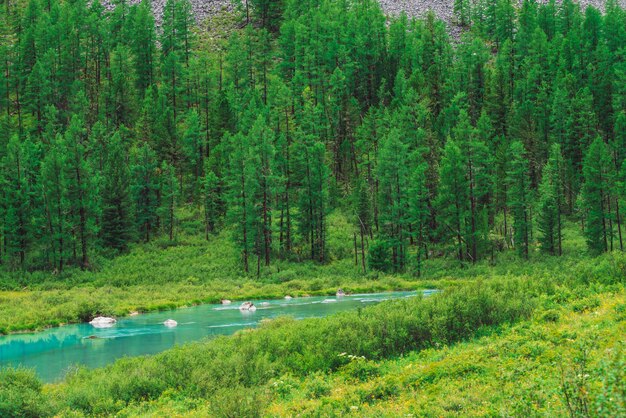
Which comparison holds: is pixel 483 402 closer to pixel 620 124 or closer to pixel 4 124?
pixel 620 124

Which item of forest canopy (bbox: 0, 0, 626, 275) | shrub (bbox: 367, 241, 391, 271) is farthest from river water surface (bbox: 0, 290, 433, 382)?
forest canopy (bbox: 0, 0, 626, 275)

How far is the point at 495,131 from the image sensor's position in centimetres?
8569

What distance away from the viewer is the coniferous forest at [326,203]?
63.8 ft

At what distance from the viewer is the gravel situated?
134m

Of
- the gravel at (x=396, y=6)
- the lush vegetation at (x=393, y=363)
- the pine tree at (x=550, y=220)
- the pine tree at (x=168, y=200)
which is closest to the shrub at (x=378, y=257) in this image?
the pine tree at (x=550, y=220)

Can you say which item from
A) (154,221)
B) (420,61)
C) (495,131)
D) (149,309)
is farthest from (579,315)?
(420,61)

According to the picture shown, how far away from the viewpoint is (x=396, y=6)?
144 meters

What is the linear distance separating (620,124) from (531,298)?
59728 mm

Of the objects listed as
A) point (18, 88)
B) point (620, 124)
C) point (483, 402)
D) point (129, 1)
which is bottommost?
point (483, 402)

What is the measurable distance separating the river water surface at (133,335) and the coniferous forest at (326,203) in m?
3.46

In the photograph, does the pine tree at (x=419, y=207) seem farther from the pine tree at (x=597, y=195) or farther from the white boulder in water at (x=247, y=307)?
the white boulder in water at (x=247, y=307)

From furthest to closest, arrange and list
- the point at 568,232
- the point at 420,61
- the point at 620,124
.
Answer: the point at 420,61 → the point at 620,124 → the point at 568,232

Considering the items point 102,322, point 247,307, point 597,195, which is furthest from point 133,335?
point 597,195

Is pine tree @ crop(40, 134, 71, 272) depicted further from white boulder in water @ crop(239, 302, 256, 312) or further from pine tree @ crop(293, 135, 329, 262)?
pine tree @ crop(293, 135, 329, 262)
